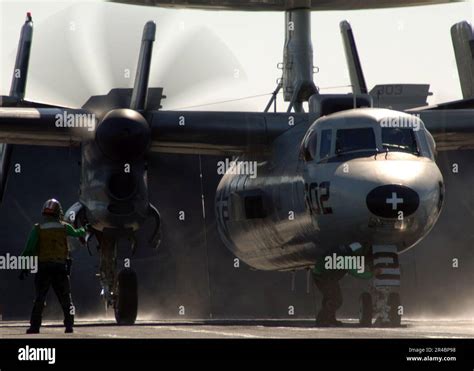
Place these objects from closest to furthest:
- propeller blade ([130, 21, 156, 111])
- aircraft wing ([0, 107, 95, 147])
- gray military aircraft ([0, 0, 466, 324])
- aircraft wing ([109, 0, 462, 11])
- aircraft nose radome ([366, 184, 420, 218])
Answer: aircraft nose radome ([366, 184, 420, 218]) → gray military aircraft ([0, 0, 466, 324]) → aircraft wing ([0, 107, 95, 147]) → propeller blade ([130, 21, 156, 111]) → aircraft wing ([109, 0, 462, 11])

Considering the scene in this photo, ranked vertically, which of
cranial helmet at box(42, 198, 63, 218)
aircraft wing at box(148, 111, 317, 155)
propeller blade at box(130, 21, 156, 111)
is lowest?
cranial helmet at box(42, 198, 63, 218)

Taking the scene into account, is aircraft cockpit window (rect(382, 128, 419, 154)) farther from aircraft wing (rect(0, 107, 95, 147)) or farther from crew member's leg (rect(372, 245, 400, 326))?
aircraft wing (rect(0, 107, 95, 147))

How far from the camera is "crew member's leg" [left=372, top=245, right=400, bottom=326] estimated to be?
2039cm

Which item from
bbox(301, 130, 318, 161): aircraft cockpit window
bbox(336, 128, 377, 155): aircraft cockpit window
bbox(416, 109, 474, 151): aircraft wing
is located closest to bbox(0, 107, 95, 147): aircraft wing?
bbox(301, 130, 318, 161): aircraft cockpit window

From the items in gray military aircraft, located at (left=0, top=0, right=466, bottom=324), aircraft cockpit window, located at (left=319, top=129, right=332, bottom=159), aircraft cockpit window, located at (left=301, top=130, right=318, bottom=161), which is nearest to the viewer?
gray military aircraft, located at (left=0, top=0, right=466, bottom=324)

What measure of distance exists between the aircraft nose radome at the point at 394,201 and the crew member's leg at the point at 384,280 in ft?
2.38

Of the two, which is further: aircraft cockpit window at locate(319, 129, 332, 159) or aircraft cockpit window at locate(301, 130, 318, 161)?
aircraft cockpit window at locate(301, 130, 318, 161)

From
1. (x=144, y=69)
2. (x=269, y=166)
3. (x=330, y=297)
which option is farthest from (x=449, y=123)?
(x=144, y=69)

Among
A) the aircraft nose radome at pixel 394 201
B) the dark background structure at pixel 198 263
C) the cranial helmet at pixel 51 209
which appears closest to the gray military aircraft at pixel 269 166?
the aircraft nose radome at pixel 394 201

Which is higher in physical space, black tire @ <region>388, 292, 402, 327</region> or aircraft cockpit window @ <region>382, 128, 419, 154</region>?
aircraft cockpit window @ <region>382, 128, 419, 154</region>

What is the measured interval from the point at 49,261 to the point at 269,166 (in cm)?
913

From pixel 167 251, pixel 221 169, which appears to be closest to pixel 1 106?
pixel 221 169

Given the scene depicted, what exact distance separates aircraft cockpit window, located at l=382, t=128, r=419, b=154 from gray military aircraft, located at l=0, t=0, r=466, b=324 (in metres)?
0.02
